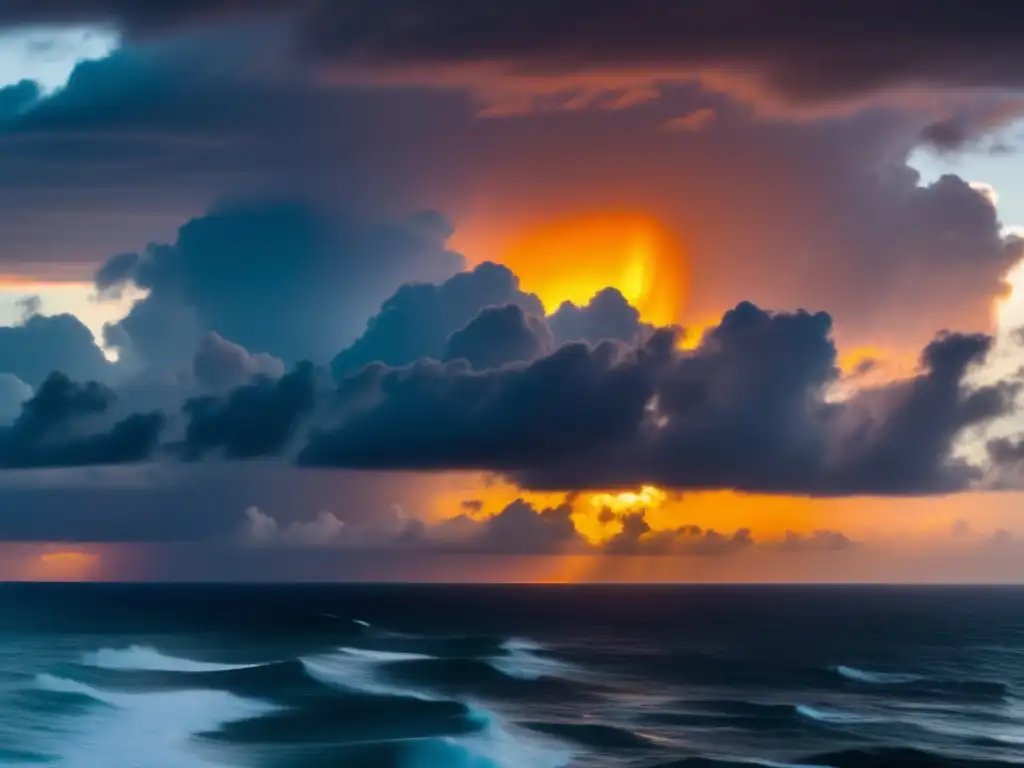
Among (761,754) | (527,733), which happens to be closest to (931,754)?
(761,754)

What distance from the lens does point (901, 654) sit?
115062mm

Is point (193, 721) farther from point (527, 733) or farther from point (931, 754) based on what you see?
point (931, 754)

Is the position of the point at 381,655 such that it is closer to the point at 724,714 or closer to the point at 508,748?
the point at 724,714

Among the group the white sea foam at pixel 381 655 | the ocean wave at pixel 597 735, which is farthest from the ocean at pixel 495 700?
the white sea foam at pixel 381 655

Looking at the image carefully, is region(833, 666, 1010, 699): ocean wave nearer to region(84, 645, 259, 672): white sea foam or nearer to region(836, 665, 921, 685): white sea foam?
region(836, 665, 921, 685): white sea foam

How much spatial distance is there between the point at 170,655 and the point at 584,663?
27403 millimetres

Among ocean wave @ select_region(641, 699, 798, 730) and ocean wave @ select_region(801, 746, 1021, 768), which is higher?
ocean wave @ select_region(641, 699, 798, 730)

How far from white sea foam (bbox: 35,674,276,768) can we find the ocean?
14 centimetres

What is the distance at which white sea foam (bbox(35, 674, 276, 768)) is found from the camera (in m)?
52.2

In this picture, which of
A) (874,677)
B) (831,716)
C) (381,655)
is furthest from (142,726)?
(874,677)

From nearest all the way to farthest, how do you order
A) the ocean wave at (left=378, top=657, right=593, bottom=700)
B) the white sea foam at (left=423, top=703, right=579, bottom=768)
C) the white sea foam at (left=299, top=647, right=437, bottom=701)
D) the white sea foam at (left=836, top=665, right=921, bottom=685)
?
the white sea foam at (left=423, top=703, right=579, bottom=768)
the white sea foam at (left=299, top=647, right=437, bottom=701)
the ocean wave at (left=378, top=657, right=593, bottom=700)
the white sea foam at (left=836, top=665, right=921, bottom=685)

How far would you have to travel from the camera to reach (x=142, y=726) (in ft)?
194

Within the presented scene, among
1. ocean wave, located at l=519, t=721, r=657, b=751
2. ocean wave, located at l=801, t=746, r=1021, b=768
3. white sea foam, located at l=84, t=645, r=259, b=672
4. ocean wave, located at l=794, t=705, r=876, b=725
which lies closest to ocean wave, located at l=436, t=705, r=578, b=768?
ocean wave, located at l=519, t=721, r=657, b=751

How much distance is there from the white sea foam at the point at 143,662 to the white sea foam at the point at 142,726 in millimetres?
8579
